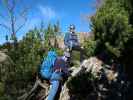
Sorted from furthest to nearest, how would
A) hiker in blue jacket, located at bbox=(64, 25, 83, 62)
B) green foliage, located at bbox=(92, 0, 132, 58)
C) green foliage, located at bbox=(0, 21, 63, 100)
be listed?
1. hiker in blue jacket, located at bbox=(64, 25, 83, 62)
2. green foliage, located at bbox=(0, 21, 63, 100)
3. green foliage, located at bbox=(92, 0, 132, 58)

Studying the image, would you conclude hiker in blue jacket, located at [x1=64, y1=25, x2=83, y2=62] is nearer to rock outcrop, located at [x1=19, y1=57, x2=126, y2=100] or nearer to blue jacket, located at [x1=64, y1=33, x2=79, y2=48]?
blue jacket, located at [x1=64, y1=33, x2=79, y2=48]

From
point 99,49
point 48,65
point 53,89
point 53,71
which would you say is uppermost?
point 99,49

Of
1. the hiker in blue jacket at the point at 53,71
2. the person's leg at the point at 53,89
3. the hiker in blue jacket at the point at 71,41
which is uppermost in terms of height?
the hiker in blue jacket at the point at 71,41

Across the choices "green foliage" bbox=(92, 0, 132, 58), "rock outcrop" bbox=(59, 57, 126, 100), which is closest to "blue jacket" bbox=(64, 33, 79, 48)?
"rock outcrop" bbox=(59, 57, 126, 100)

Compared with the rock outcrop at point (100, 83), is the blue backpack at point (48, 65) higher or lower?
higher

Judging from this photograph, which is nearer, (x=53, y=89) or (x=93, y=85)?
(x=53, y=89)

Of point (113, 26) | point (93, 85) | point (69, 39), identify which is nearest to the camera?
point (113, 26)

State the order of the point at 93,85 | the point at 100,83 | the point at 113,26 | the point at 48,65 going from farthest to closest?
the point at 100,83
the point at 93,85
the point at 48,65
the point at 113,26

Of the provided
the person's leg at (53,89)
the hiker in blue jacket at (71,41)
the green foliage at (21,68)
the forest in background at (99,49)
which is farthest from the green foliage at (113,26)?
the hiker in blue jacket at (71,41)

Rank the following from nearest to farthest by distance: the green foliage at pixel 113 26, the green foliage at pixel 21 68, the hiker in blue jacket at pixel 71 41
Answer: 1. the green foliage at pixel 113 26
2. the green foliage at pixel 21 68
3. the hiker in blue jacket at pixel 71 41

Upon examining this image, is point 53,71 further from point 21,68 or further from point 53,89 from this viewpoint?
point 21,68

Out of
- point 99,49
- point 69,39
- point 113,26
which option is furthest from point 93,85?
point 113,26

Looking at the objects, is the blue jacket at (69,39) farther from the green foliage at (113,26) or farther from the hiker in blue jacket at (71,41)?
the green foliage at (113,26)

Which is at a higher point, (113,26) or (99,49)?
(113,26)
